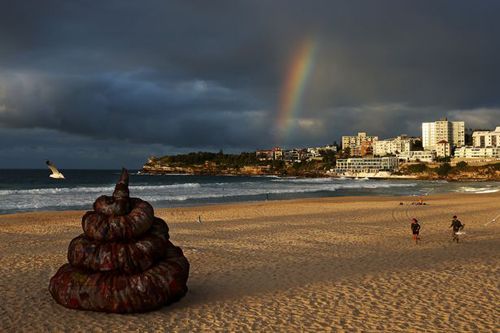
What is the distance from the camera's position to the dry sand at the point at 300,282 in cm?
836

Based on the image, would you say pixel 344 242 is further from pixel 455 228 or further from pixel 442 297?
pixel 442 297

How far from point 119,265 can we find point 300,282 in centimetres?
473

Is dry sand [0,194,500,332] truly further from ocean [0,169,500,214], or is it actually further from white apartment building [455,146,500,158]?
white apartment building [455,146,500,158]

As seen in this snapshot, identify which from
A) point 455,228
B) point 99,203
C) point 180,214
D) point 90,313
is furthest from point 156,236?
point 180,214

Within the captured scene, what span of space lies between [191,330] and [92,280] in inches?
81.5

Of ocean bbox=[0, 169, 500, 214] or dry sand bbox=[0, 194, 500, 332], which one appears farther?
ocean bbox=[0, 169, 500, 214]

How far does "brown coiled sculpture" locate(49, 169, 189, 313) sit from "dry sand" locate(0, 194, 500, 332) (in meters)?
0.30

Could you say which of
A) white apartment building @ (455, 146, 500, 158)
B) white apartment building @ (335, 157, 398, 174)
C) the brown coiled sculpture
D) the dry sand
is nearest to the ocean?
the dry sand

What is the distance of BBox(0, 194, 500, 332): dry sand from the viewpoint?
8359 millimetres

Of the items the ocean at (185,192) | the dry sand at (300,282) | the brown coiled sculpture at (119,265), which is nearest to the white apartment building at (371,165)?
the ocean at (185,192)

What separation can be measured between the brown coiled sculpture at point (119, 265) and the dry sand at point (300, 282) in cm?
30

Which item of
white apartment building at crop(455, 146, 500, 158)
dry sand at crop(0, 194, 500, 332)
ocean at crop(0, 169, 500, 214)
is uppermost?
white apartment building at crop(455, 146, 500, 158)

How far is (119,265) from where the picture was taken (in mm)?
8484

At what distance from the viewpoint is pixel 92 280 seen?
8.48 m
